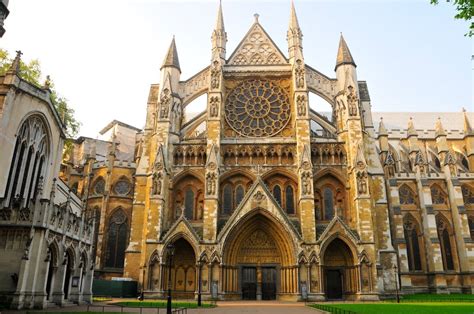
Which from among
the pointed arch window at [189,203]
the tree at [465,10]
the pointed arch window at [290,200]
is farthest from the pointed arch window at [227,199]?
the tree at [465,10]

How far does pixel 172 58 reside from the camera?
34.9 metres

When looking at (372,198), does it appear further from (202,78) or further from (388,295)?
(202,78)

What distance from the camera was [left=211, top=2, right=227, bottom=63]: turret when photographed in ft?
113

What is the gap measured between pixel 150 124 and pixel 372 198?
19684 millimetres

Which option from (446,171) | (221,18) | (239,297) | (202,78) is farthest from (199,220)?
(446,171)

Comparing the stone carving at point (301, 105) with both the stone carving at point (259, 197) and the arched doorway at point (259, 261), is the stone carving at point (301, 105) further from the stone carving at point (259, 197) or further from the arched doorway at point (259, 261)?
the arched doorway at point (259, 261)

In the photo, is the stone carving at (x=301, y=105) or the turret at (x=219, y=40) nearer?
the stone carving at (x=301, y=105)

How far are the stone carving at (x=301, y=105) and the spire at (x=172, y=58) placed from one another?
11.3 m

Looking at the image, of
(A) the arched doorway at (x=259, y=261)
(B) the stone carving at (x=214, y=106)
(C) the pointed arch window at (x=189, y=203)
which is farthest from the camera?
(B) the stone carving at (x=214, y=106)

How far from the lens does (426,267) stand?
3997cm

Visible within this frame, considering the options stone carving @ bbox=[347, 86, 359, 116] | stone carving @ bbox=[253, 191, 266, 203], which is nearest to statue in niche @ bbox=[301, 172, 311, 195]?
stone carving @ bbox=[253, 191, 266, 203]

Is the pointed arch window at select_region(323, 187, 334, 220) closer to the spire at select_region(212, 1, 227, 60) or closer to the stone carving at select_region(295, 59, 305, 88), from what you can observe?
the stone carving at select_region(295, 59, 305, 88)

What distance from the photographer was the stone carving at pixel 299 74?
32.6 m

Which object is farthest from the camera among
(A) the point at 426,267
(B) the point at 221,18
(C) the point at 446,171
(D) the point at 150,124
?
(C) the point at 446,171
